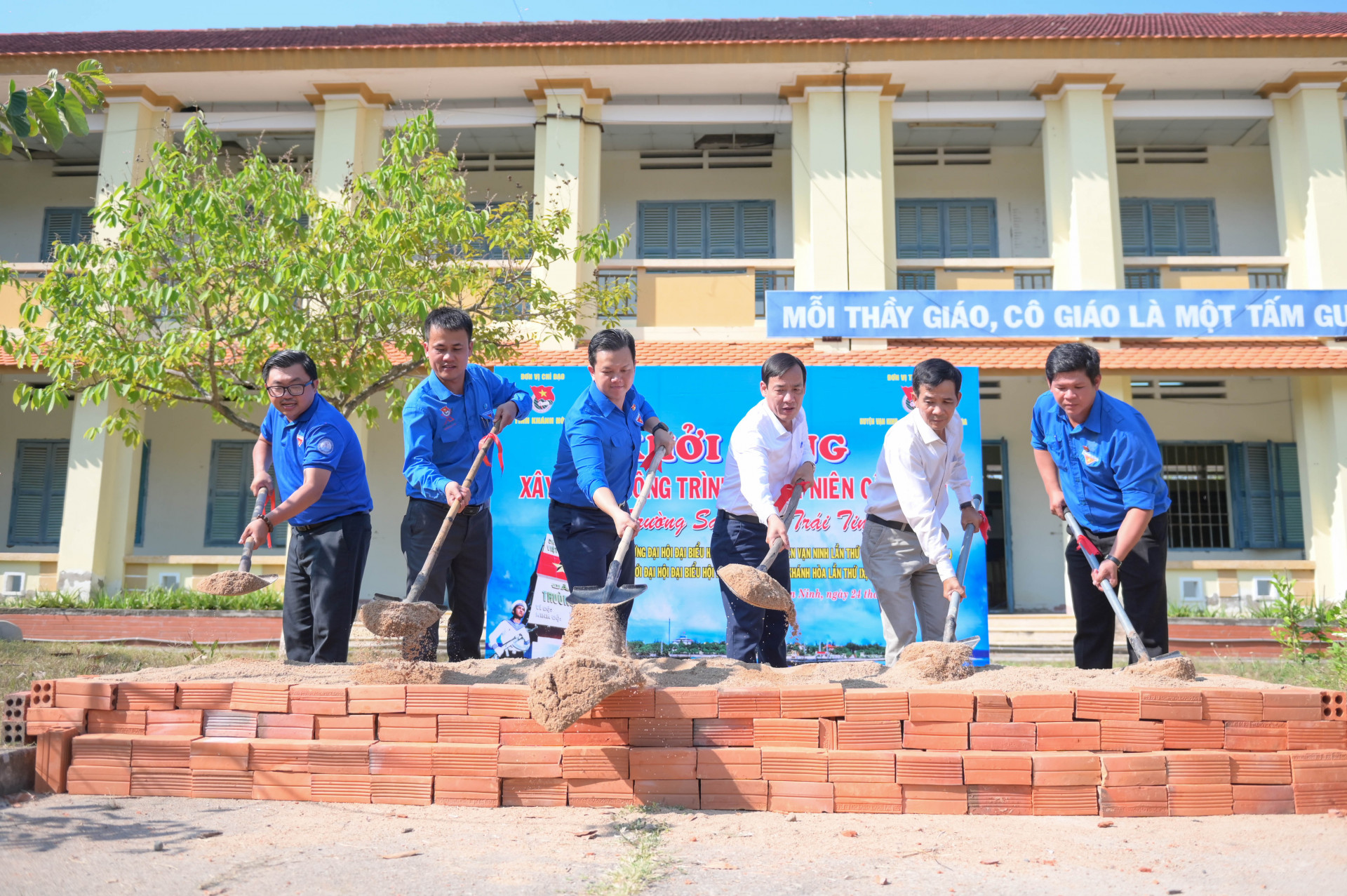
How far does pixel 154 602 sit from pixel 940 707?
9.70 meters

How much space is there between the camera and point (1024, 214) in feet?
40.6

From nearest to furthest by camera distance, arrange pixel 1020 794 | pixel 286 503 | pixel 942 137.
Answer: pixel 1020 794 < pixel 286 503 < pixel 942 137

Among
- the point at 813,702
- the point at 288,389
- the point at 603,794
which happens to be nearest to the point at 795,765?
the point at 813,702

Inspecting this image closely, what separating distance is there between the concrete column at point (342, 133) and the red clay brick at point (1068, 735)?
10.0 m

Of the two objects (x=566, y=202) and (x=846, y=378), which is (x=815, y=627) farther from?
(x=566, y=202)

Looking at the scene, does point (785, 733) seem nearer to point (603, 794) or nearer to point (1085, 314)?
point (603, 794)

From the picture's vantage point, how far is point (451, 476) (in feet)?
14.2

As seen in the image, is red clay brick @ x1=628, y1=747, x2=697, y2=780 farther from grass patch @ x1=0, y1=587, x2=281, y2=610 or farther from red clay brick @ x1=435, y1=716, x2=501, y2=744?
grass patch @ x1=0, y1=587, x2=281, y2=610

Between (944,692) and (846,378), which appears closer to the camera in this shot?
(944,692)

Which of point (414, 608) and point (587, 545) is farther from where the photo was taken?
point (587, 545)

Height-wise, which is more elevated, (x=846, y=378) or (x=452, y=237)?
(x=452, y=237)

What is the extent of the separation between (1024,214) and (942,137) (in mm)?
1472

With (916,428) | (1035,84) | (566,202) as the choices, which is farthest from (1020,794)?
(1035,84)

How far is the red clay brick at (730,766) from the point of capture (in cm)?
313
